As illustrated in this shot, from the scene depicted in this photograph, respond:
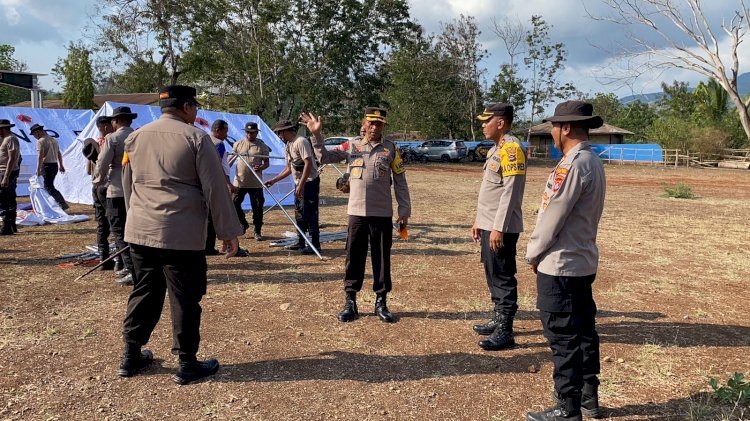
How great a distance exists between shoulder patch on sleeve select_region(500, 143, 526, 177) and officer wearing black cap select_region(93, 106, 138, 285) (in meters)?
3.84

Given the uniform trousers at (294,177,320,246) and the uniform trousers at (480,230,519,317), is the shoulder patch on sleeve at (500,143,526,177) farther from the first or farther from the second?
the uniform trousers at (294,177,320,246)

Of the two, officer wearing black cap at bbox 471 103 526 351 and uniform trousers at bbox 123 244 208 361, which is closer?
uniform trousers at bbox 123 244 208 361

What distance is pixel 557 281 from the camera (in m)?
→ 2.99

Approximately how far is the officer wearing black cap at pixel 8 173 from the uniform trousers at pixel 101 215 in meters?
3.07

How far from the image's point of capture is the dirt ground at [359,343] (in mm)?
3346

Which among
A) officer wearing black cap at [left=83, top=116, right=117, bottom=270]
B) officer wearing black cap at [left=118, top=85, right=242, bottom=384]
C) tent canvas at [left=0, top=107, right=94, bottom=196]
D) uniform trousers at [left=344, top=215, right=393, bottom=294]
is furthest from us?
tent canvas at [left=0, top=107, right=94, bottom=196]

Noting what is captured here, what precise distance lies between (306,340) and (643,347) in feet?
8.96

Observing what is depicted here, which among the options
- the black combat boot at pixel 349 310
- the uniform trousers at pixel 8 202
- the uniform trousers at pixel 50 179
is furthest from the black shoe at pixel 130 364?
the uniform trousers at pixel 50 179

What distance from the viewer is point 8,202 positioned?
28.5 ft

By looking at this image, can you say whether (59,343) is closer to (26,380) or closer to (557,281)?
(26,380)

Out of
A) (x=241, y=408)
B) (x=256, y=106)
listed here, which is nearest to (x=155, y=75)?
(x=256, y=106)

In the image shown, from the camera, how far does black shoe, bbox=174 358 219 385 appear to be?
3557mm

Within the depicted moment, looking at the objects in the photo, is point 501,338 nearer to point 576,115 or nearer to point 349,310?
point 349,310

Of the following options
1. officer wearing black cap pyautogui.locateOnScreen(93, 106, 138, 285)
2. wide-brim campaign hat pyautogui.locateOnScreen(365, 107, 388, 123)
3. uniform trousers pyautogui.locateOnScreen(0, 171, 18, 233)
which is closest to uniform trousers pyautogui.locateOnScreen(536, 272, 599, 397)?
wide-brim campaign hat pyautogui.locateOnScreen(365, 107, 388, 123)
